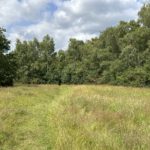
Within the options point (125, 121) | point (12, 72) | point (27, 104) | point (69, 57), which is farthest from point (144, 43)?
point (125, 121)

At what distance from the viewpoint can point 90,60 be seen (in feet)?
235

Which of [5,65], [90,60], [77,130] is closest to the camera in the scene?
[77,130]

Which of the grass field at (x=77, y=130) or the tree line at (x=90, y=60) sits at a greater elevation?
the tree line at (x=90, y=60)

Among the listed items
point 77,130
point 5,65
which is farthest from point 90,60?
point 77,130

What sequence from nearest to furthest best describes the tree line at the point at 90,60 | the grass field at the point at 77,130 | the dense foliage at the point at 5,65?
the grass field at the point at 77,130, the dense foliage at the point at 5,65, the tree line at the point at 90,60

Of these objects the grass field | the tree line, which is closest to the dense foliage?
the tree line

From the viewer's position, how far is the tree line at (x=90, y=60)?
51938mm

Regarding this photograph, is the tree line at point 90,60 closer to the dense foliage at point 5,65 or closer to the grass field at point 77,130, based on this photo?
the dense foliage at point 5,65

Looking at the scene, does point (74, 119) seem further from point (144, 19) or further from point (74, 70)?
point (74, 70)

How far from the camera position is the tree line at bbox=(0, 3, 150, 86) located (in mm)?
51938

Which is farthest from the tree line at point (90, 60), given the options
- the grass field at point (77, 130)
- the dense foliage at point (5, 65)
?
the grass field at point (77, 130)

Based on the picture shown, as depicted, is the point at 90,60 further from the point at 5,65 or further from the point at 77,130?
the point at 77,130

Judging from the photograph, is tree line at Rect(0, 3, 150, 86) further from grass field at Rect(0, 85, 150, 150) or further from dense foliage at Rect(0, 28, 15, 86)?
grass field at Rect(0, 85, 150, 150)

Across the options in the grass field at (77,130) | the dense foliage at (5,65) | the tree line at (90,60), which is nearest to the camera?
the grass field at (77,130)
